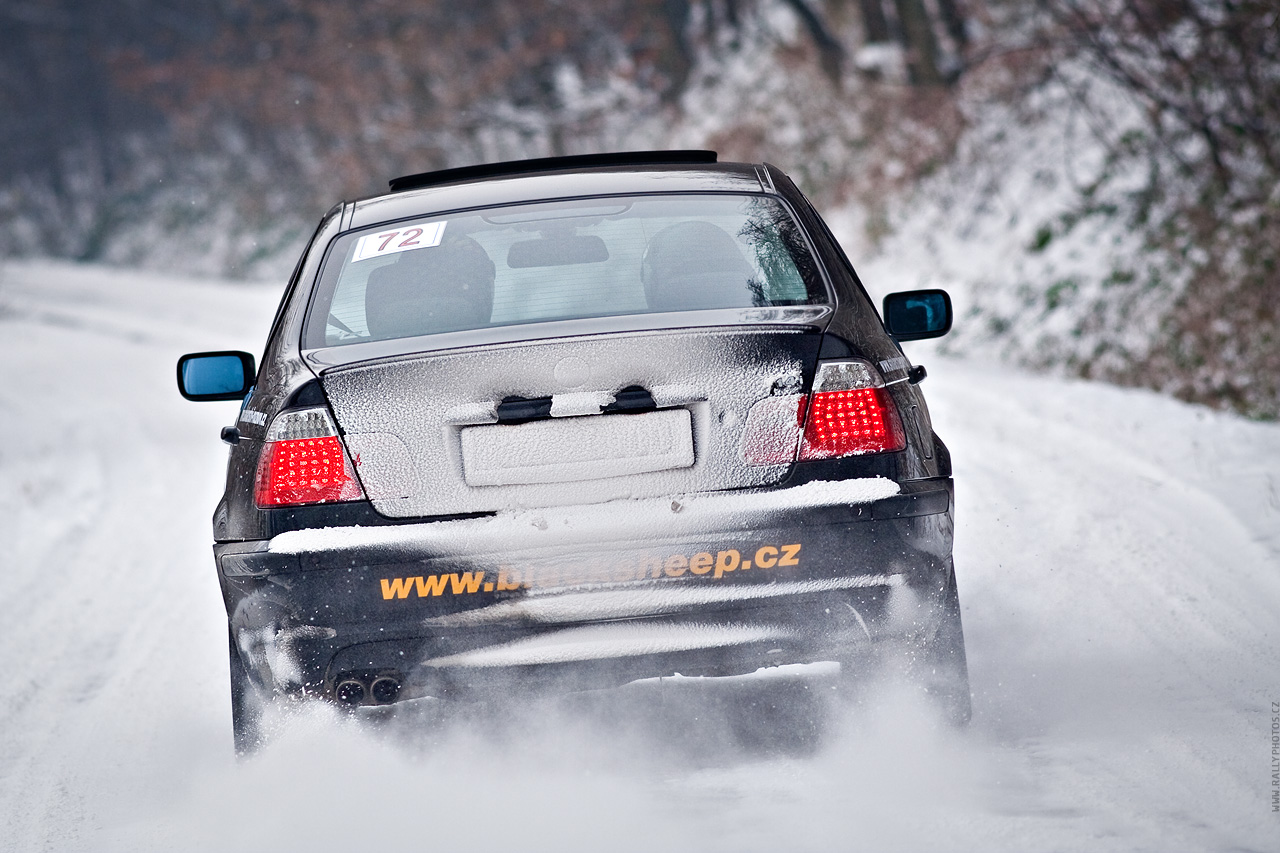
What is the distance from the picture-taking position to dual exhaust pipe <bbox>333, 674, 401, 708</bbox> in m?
3.43

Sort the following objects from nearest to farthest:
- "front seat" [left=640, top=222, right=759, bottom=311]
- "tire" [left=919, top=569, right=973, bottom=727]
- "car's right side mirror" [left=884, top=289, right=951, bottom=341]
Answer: "tire" [left=919, top=569, right=973, bottom=727]
"front seat" [left=640, top=222, right=759, bottom=311]
"car's right side mirror" [left=884, top=289, right=951, bottom=341]

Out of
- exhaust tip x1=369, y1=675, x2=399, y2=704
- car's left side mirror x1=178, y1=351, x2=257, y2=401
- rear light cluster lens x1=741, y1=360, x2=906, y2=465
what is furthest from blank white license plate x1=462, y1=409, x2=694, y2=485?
car's left side mirror x1=178, y1=351, x2=257, y2=401

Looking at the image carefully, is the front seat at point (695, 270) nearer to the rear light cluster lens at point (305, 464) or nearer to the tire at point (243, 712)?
the rear light cluster lens at point (305, 464)

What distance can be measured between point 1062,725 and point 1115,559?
192 centimetres

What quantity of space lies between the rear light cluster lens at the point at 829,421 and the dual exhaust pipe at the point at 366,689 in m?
1.00

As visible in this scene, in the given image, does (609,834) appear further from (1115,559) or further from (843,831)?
(1115,559)

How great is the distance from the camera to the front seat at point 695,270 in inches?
147

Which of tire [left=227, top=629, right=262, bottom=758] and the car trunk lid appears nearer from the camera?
the car trunk lid

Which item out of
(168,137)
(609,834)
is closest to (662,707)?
(609,834)

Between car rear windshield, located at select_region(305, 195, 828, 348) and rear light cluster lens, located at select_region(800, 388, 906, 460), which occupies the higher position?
car rear windshield, located at select_region(305, 195, 828, 348)

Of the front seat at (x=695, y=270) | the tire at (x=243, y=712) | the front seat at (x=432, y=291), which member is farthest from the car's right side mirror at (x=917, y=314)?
the tire at (x=243, y=712)

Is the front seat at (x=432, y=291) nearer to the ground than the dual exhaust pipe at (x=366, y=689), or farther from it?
farther from it

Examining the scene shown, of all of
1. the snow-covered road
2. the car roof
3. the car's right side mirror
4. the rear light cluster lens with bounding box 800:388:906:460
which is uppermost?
the car roof

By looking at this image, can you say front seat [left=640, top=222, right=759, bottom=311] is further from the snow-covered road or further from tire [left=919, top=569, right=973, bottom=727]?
the snow-covered road
